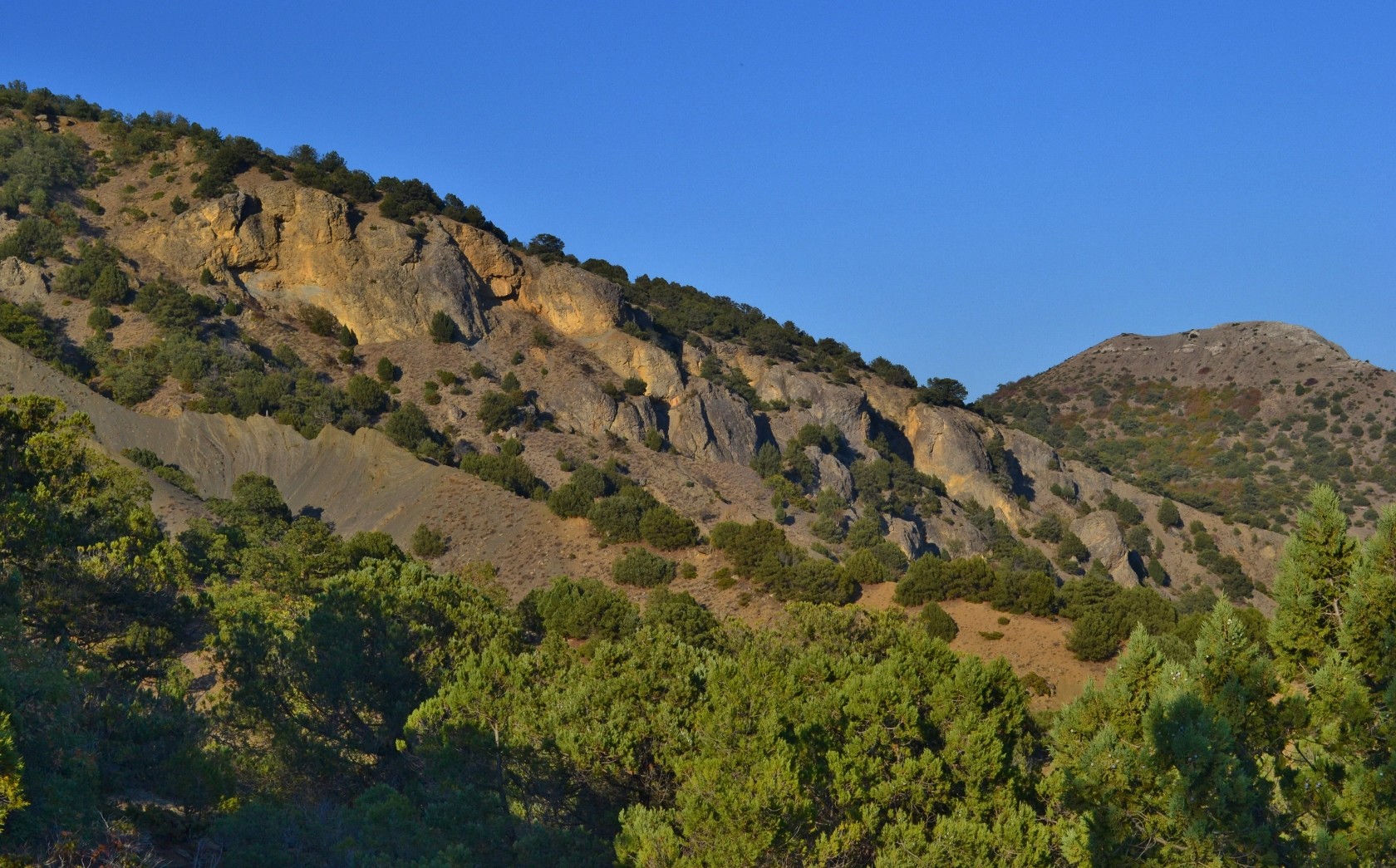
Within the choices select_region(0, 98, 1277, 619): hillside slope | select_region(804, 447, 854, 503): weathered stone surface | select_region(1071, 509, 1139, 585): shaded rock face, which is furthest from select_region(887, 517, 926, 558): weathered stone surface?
select_region(1071, 509, 1139, 585): shaded rock face

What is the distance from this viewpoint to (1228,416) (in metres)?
110

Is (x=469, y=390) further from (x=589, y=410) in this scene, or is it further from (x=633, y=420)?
(x=633, y=420)

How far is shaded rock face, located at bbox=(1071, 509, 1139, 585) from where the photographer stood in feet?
226

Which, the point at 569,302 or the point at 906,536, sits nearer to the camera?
the point at 906,536

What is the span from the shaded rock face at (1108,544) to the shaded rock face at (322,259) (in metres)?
38.3

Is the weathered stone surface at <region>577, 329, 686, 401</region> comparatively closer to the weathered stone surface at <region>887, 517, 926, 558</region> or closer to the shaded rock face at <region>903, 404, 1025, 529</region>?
the weathered stone surface at <region>887, 517, 926, 558</region>

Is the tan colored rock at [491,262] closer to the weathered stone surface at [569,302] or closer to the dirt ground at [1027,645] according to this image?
the weathered stone surface at [569,302]

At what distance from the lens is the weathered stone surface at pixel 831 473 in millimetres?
68000

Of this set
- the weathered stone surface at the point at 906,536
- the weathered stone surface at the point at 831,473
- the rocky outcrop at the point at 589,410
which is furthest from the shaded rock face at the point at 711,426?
the weathered stone surface at the point at 906,536

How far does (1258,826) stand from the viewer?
36.6 feet

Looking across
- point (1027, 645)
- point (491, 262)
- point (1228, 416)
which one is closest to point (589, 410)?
point (491, 262)

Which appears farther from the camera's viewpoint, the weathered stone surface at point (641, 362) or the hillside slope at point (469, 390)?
the weathered stone surface at point (641, 362)

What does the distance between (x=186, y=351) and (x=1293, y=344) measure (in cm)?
10645

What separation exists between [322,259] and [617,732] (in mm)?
58572
